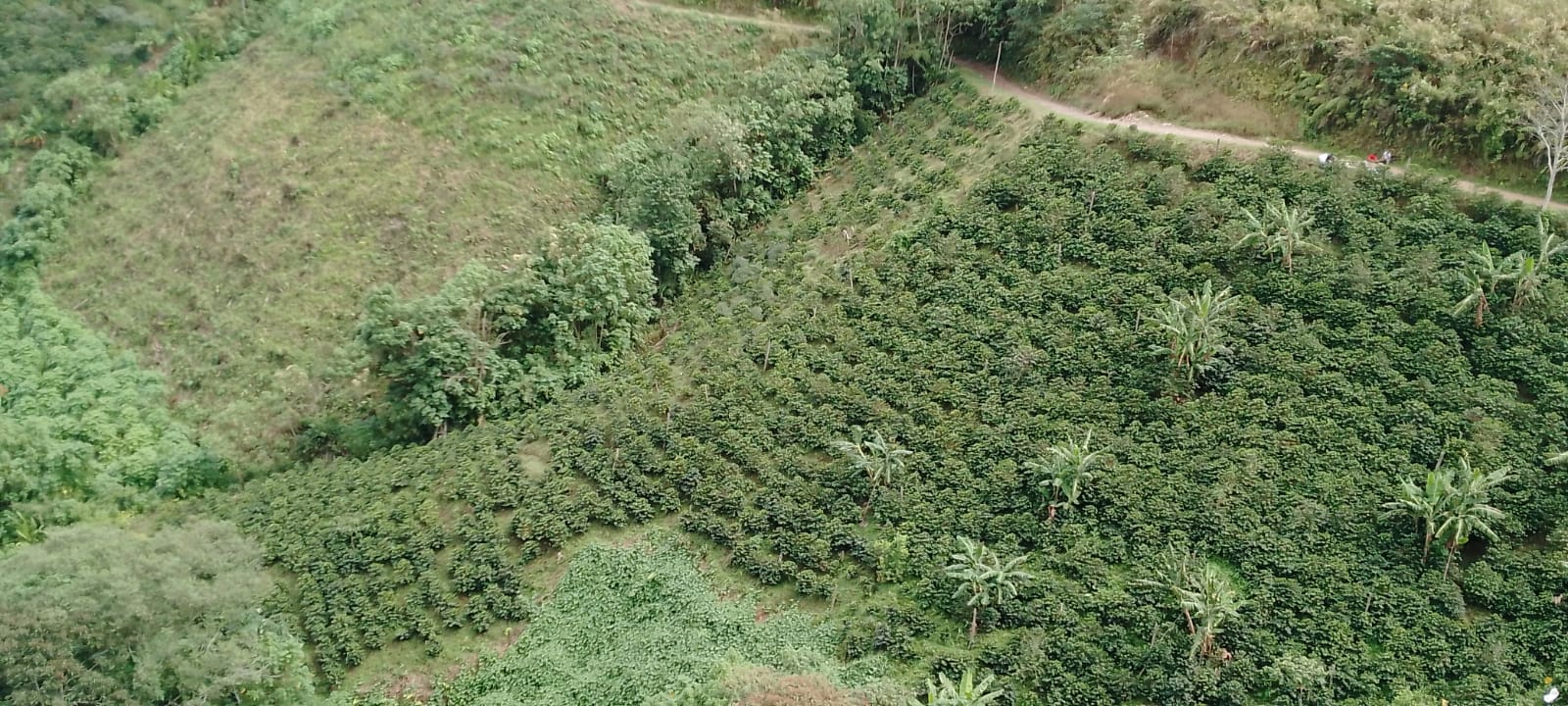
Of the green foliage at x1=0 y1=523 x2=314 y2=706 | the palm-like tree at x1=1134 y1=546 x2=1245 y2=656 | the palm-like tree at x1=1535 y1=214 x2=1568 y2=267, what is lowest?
the green foliage at x1=0 y1=523 x2=314 y2=706

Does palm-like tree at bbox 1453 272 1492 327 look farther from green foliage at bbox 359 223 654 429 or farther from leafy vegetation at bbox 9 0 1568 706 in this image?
green foliage at bbox 359 223 654 429

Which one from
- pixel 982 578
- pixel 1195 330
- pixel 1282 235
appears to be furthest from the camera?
pixel 1282 235

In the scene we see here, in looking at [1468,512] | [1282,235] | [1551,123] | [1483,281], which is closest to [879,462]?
[1282,235]

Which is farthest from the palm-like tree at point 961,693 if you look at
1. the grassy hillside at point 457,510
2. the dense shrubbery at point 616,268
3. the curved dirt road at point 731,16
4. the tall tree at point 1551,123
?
the curved dirt road at point 731,16

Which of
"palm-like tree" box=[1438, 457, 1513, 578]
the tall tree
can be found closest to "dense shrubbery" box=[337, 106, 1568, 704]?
"palm-like tree" box=[1438, 457, 1513, 578]

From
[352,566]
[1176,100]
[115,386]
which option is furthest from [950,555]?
[115,386]

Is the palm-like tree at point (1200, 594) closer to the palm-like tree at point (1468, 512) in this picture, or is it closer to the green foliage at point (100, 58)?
the palm-like tree at point (1468, 512)

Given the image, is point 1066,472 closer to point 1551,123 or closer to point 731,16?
point 1551,123
